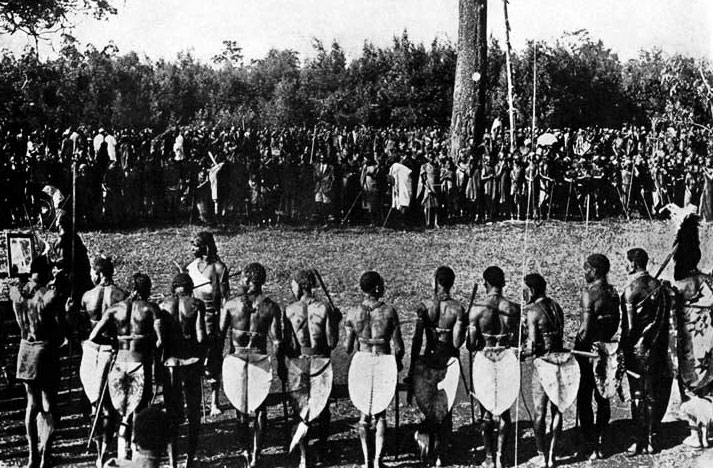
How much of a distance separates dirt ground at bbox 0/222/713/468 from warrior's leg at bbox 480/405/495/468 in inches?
8.1

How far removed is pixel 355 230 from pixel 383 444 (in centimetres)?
774

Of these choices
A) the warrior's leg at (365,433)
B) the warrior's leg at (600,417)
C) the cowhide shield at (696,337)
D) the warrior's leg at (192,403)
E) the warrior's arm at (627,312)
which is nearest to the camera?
the warrior's leg at (365,433)

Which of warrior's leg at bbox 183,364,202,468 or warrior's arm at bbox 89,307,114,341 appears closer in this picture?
warrior's arm at bbox 89,307,114,341

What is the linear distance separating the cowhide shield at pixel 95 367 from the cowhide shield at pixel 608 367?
466 cm

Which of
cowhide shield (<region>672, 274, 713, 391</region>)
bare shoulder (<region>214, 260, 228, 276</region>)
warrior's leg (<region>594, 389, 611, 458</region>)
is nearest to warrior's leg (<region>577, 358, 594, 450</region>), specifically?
warrior's leg (<region>594, 389, 611, 458</region>)

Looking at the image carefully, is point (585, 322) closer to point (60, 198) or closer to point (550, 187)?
point (60, 198)

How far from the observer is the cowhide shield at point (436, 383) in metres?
7.39

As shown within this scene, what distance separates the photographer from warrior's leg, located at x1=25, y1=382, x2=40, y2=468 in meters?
7.46

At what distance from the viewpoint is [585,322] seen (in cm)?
763

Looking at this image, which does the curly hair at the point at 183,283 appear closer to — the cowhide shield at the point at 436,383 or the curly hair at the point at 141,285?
the curly hair at the point at 141,285

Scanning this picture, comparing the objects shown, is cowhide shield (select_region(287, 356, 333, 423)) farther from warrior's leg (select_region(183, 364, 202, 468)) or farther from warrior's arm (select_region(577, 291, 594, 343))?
warrior's arm (select_region(577, 291, 594, 343))

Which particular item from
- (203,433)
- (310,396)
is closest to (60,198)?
(203,433)

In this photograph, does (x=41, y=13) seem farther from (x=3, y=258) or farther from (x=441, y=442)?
(x=441, y=442)

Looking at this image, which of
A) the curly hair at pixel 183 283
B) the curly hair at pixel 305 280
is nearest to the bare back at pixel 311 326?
the curly hair at pixel 305 280
